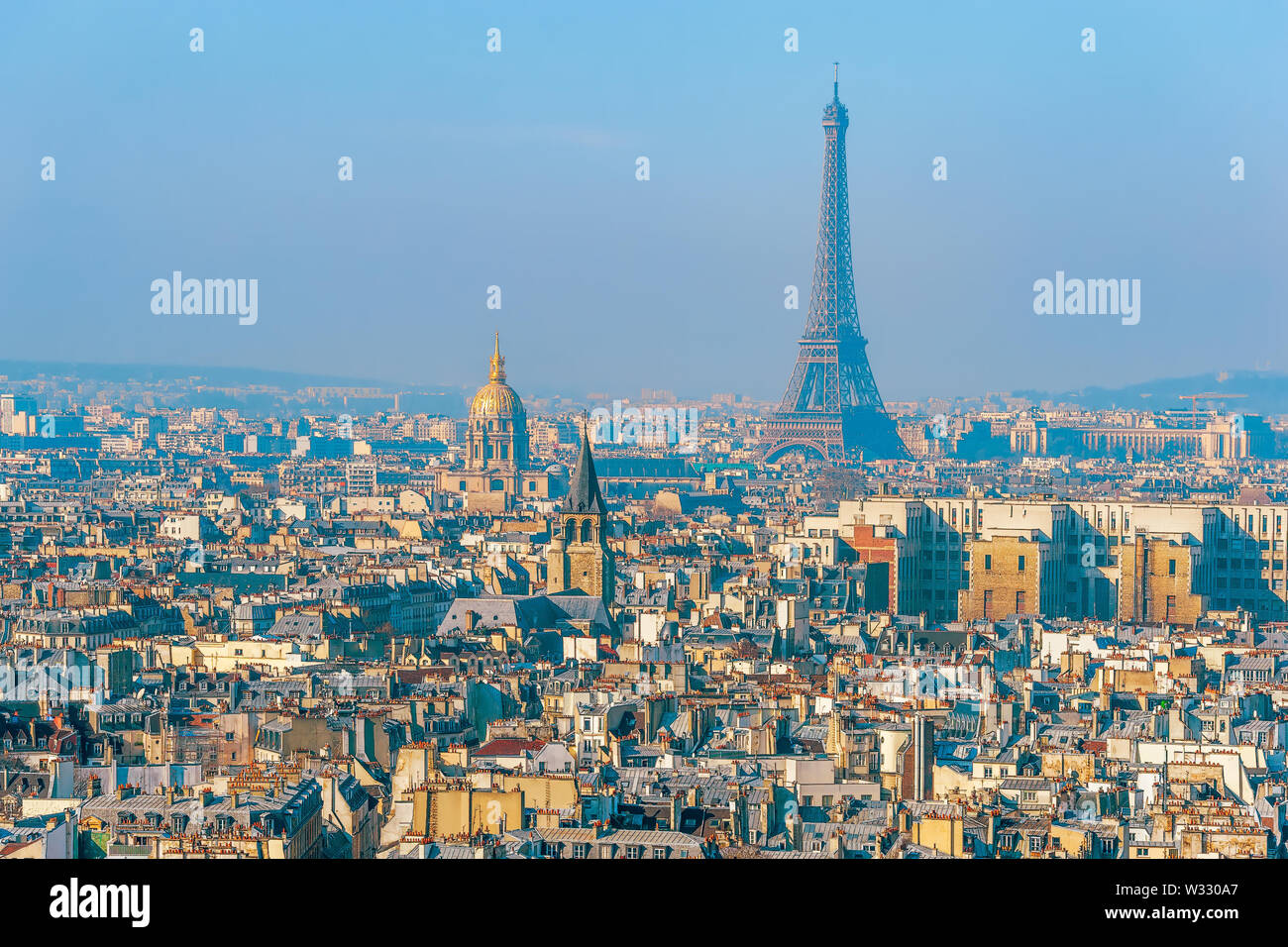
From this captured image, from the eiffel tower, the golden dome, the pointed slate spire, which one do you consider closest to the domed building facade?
the golden dome

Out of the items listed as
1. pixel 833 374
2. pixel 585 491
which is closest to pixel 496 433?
pixel 833 374

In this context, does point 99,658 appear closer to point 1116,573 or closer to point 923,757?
point 923,757

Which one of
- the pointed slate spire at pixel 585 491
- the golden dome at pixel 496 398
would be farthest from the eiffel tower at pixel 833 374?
the pointed slate spire at pixel 585 491

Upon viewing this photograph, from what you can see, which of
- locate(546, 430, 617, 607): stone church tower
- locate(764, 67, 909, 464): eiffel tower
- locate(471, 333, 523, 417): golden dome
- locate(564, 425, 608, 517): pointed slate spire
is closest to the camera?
locate(546, 430, 617, 607): stone church tower

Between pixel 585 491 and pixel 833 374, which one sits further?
pixel 833 374

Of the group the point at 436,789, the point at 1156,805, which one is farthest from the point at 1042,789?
the point at 436,789

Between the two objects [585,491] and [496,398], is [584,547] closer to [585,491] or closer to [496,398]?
[585,491]

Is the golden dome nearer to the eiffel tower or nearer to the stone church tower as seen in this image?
the eiffel tower
